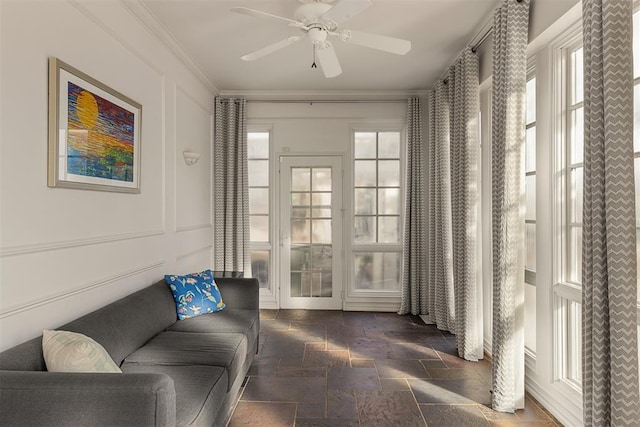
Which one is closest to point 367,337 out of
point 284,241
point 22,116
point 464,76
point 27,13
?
point 284,241

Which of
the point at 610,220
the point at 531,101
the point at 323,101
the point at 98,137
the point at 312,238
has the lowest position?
the point at 312,238

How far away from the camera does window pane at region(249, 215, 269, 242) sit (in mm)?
5188

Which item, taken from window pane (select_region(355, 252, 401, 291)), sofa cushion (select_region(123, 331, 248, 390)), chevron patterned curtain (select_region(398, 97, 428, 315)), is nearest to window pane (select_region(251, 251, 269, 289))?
window pane (select_region(355, 252, 401, 291))

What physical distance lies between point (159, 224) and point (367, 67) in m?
2.62

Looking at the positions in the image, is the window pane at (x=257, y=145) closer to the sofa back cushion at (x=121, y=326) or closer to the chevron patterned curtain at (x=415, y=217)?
the chevron patterned curtain at (x=415, y=217)

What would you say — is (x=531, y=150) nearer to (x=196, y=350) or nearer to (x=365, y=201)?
(x=365, y=201)

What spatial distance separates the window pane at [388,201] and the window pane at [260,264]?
5.39 feet

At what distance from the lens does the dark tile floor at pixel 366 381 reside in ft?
8.20

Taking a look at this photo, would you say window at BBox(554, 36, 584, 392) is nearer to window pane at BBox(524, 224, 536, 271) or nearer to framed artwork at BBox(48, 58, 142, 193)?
window pane at BBox(524, 224, 536, 271)

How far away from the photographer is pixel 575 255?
8.16 feet

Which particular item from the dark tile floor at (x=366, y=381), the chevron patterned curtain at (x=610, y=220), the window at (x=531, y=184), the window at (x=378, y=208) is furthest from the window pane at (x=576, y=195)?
the window at (x=378, y=208)

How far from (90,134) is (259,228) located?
3006mm

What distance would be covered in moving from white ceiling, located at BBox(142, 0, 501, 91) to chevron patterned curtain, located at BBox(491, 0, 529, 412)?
0.49 m

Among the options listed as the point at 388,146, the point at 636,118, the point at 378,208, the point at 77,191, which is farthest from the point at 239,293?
the point at 636,118
